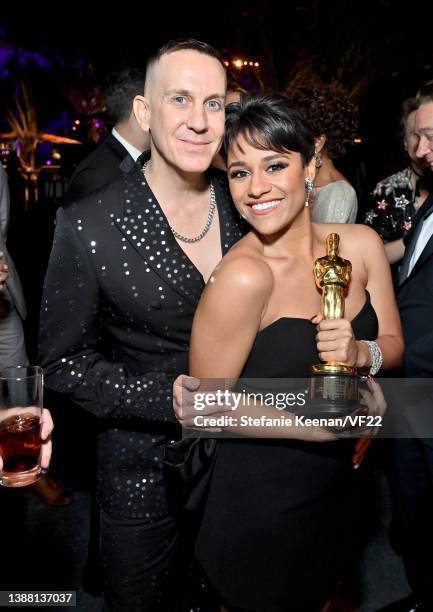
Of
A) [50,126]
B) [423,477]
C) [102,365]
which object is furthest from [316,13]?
[50,126]

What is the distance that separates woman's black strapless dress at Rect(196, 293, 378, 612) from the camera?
165cm

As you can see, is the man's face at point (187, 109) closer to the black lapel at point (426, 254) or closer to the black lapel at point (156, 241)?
the black lapel at point (156, 241)

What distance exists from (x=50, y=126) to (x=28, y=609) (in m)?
17.8

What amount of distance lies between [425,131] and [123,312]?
1661mm

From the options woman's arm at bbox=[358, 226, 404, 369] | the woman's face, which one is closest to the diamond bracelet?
woman's arm at bbox=[358, 226, 404, 369]

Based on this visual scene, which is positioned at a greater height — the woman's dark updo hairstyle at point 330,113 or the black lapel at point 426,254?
the woman's dark updo hairstyle at point 330,113

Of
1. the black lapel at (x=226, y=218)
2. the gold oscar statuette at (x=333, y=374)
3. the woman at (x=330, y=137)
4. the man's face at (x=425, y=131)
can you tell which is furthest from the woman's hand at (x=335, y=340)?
the woman at (x=330, y=137)

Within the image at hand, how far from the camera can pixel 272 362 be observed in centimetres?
159

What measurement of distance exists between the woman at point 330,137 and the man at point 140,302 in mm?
1362

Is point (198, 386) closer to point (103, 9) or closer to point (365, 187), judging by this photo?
point (365, 187)

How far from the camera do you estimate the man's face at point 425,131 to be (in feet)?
8.20

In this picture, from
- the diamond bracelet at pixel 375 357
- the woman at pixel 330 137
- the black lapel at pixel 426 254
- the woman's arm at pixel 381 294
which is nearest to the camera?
the diamond bracelet at pixel 375 357

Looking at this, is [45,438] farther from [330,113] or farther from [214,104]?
[330,113]

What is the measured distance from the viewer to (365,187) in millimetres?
6789
